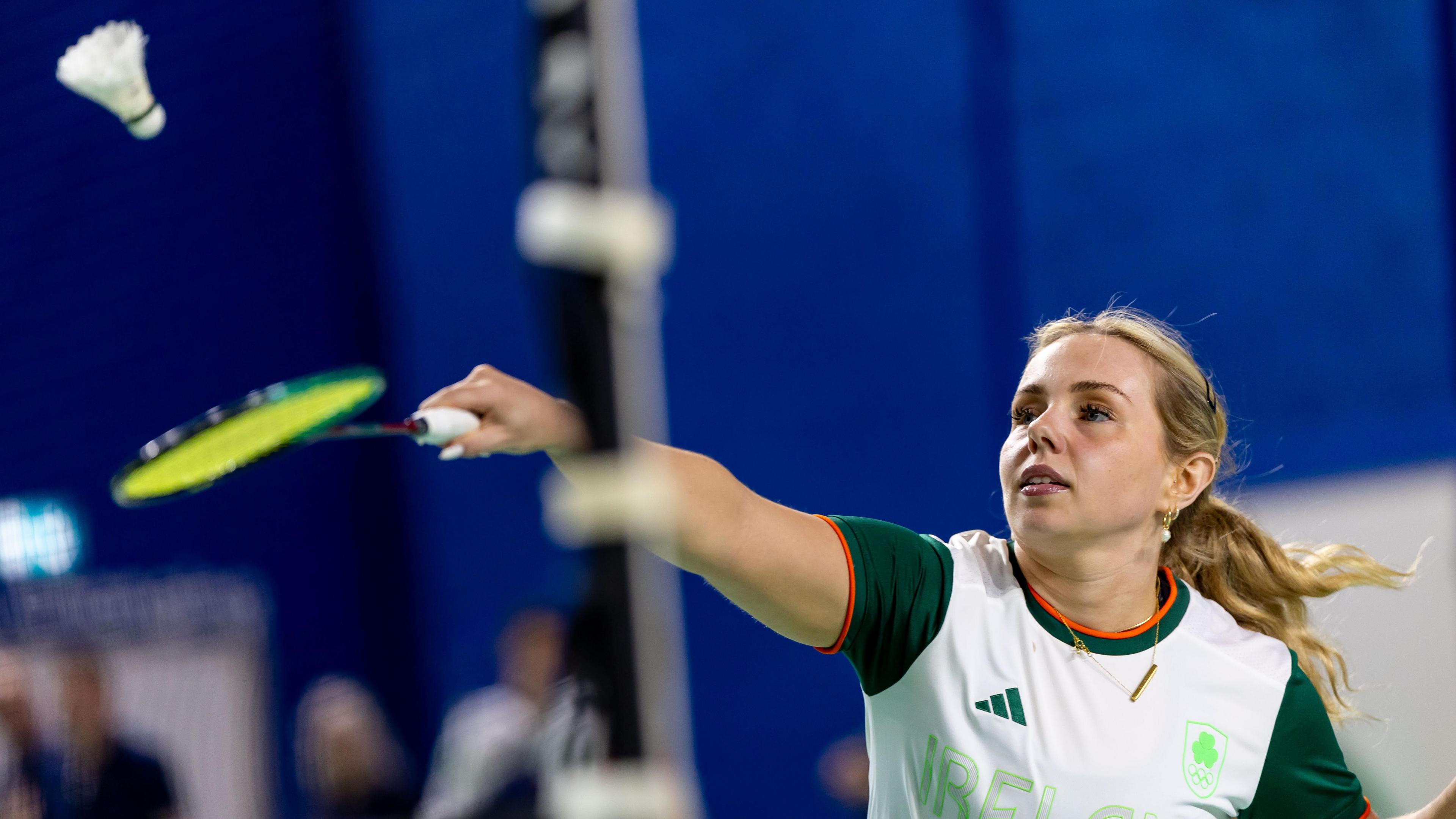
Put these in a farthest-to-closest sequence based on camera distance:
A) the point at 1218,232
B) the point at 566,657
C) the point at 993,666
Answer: the point at 1218,232
the point at 993,666
the point at 566,657

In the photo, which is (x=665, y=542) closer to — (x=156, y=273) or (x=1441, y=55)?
(x=156, y=273)

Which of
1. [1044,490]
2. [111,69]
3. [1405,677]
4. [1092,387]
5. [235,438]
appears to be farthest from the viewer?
[1405,677]

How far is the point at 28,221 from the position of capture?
17.8 ft

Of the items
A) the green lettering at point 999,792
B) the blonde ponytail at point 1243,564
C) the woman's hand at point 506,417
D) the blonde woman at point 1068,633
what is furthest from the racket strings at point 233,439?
the blonde ponytail at point 1243,564

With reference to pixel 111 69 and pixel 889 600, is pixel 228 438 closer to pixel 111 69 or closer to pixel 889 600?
pixel 111 69

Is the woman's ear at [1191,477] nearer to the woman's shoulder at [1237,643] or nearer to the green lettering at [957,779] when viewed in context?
the woman's shoulder at [1237,643]

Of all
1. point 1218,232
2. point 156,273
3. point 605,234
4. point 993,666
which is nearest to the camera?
point 605,234

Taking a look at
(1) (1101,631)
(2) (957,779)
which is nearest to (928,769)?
(2) (957,779)

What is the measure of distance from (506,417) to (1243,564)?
5.41 ft

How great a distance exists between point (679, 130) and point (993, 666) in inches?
202

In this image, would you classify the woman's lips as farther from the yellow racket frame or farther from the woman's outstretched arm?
the yellow racket frame

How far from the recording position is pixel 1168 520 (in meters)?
2.28

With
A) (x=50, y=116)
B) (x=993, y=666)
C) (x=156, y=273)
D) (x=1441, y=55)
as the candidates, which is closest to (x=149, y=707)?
(x=156, y=273)

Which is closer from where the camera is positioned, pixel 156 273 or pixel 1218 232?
pixel 156 273
